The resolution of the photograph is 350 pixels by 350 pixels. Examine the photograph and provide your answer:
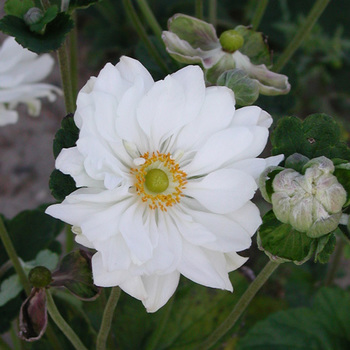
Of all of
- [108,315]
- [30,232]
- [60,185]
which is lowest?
[30,232]

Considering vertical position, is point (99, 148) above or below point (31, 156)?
above

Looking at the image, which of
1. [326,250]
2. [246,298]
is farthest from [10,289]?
[326,250]

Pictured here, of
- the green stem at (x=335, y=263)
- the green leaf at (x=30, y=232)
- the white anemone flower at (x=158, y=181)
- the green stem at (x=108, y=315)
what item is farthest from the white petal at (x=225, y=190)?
the green stem at (x=335, y=263)

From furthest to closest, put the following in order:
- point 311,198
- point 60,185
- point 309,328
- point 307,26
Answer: point 309,328 < point 307,26 < point 60,185 < point 311,198

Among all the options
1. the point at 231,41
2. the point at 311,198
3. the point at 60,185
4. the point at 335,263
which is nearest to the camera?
the point at 311,198

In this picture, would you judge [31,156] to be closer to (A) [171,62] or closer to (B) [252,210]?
(A) [171,62]

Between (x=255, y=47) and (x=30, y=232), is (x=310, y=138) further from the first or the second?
(x=30, y=232)

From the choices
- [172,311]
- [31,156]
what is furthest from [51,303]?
[31,156]

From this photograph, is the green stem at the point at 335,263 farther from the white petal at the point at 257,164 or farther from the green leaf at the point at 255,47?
the white petal at the point at 257,164
